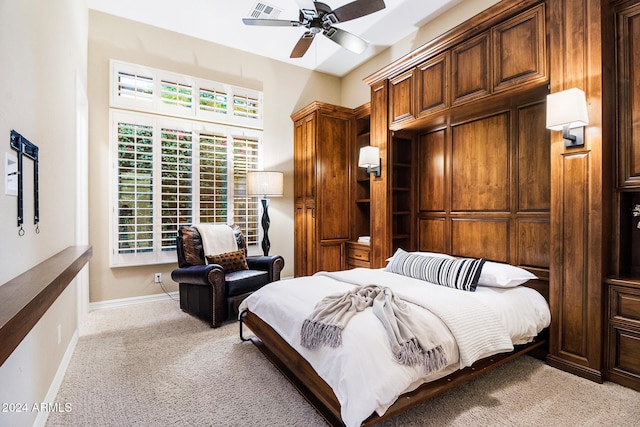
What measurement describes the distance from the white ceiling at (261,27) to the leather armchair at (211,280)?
272 cm

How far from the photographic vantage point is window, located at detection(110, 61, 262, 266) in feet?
13.6

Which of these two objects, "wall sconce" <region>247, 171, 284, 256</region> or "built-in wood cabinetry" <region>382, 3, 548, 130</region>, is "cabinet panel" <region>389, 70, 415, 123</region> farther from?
"wall sconce" <region>247, 171, 284, 256</region>

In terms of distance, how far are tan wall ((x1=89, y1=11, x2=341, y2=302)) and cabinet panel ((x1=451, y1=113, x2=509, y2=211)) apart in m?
2.76

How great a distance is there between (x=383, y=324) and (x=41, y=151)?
2309 mm

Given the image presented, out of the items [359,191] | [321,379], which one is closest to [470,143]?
[359,191]

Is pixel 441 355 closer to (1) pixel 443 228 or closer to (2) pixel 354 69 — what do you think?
(1) pixel 443 228

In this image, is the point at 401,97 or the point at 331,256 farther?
the point at 331,256

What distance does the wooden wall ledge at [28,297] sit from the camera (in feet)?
2.93

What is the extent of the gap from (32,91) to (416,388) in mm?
2681

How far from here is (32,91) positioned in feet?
5.76

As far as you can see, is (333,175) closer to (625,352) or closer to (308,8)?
(308,8)

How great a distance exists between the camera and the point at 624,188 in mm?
2289

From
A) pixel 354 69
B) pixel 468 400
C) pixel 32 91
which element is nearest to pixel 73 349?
pixel 32 91

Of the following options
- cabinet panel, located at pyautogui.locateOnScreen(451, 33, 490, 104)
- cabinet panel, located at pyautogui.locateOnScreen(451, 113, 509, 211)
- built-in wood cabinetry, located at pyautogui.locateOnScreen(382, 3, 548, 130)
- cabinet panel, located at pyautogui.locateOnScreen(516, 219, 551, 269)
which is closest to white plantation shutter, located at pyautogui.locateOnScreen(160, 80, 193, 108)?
built-in wood cabinetry, located at pyautogui.locateOnScreen(382, 3, 548, 130)
